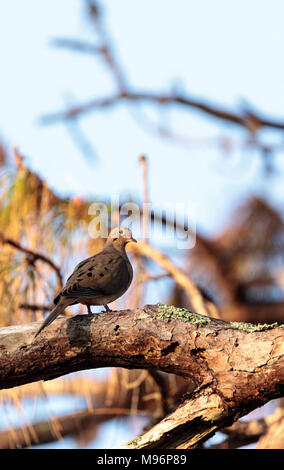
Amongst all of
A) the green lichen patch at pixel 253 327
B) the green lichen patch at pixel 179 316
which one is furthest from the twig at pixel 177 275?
the green lichen patch at pixel 253 327

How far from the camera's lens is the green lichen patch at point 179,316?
340 centimetres

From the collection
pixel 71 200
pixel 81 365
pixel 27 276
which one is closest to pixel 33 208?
pixel 71 200

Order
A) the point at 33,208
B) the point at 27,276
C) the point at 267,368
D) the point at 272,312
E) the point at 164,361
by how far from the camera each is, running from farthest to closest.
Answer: the point at 272,312, the point at 33,208, the point at 27,276, the point at 164,361, the point at 267,368

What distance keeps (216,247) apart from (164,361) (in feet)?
16.6

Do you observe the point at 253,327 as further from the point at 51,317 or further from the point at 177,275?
the point at 177,275

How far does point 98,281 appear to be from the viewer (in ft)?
12.7

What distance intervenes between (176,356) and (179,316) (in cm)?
20

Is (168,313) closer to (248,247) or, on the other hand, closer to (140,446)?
(140,446)

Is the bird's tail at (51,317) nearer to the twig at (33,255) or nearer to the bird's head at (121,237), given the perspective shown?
the bird's head at (121,237)

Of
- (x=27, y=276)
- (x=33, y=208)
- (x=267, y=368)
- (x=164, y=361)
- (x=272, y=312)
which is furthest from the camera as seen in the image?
(x=272, y=312)

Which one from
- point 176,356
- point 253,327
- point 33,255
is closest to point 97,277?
point 176,356

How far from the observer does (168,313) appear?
11.3ft

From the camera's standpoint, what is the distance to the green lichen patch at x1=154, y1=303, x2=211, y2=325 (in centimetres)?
340

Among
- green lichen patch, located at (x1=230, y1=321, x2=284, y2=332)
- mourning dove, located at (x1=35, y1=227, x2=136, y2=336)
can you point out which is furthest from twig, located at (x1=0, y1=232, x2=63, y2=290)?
green lichen patch, located at (x1=230, y1=321, x2=284, y2=332)
